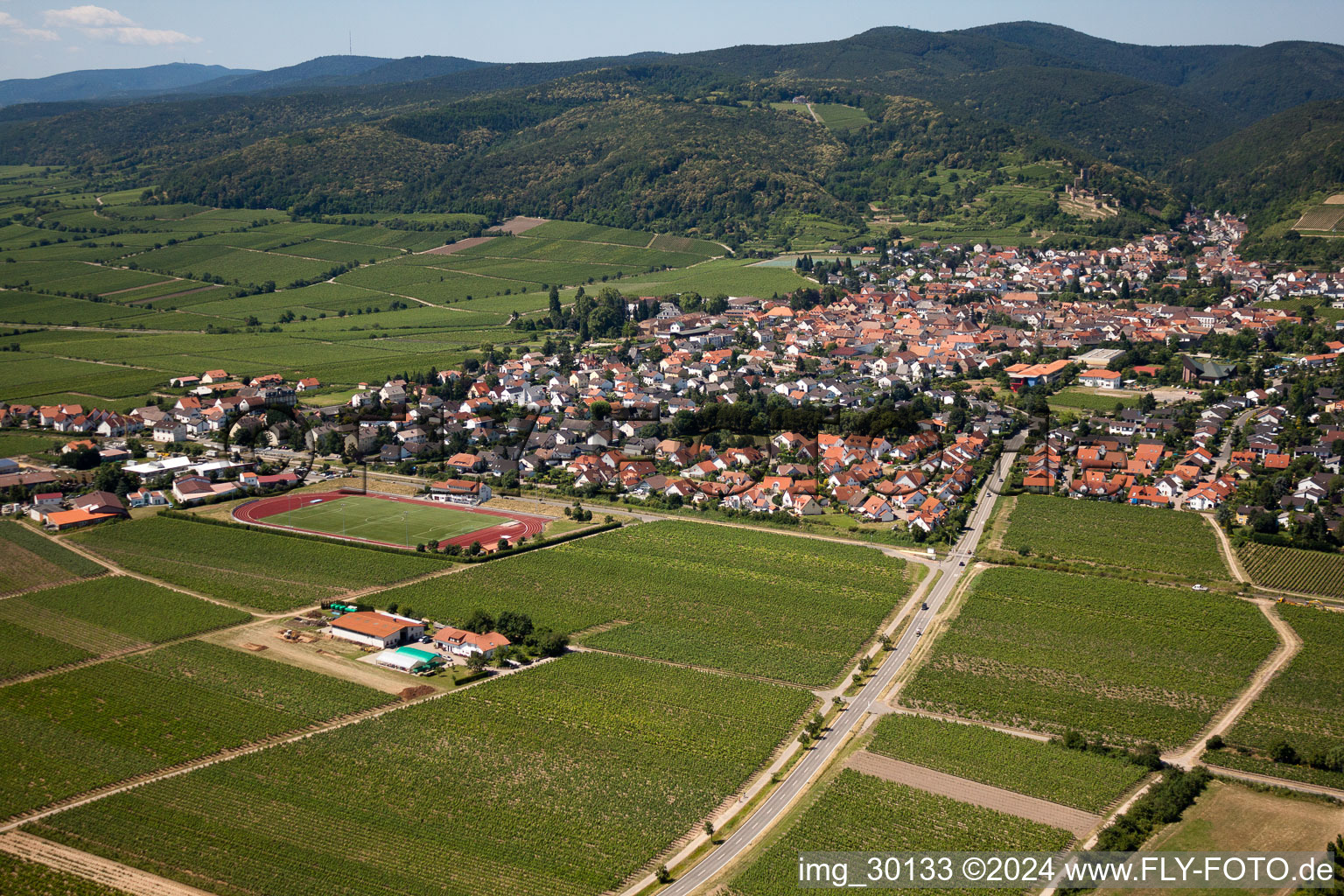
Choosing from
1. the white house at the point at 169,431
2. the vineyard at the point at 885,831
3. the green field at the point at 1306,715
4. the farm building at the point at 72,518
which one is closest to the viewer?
the vineyard at the point at 885,831

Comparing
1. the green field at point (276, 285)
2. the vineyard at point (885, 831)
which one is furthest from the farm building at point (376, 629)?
the green field at point (276, 285)

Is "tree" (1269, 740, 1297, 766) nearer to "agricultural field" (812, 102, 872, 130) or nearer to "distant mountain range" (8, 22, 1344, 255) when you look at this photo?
"distant mountain range" (8, 22, 1344, 255)

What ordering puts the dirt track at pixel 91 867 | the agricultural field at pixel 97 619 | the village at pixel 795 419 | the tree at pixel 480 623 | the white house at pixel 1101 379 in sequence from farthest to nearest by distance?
the white house at pixel 1101 379 → the village at pixel 795 419 → the tree at pixel 480 623 → the agricultural field at pixel 97 619 → the dirt track at pixel 91 867

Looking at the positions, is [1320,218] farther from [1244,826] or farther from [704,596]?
[1244,826]

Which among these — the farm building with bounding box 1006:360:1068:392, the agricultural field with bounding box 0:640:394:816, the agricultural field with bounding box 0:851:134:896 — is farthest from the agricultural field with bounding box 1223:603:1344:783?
the farm building with bounding box 1006:360:1068:392

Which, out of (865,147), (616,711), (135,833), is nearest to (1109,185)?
(865,147)

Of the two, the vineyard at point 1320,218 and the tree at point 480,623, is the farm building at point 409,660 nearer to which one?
the tree at point 480,623
